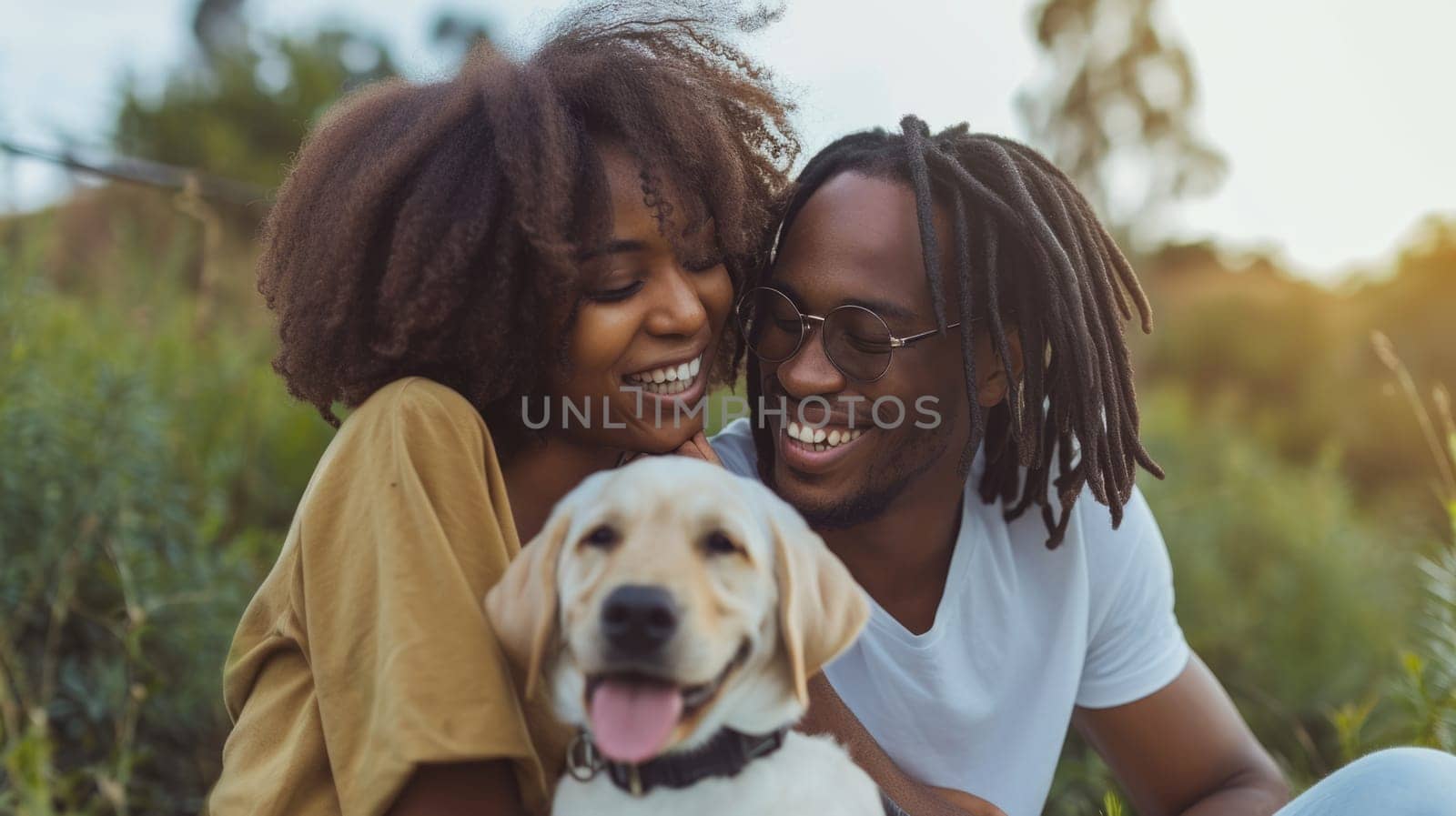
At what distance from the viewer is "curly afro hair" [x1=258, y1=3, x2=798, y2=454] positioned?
7.22 ft

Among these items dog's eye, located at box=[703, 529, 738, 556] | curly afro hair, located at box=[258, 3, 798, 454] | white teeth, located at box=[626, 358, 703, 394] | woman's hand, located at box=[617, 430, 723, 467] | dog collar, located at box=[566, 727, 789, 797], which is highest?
curly afro hair, located at box=[258, 3, 798, 454]

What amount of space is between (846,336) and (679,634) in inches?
51.1

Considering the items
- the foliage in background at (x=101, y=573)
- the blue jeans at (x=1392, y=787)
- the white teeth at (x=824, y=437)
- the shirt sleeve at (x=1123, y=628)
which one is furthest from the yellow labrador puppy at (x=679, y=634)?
the foliage in background at (x=101, y=573)

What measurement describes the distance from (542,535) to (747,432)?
1.52m

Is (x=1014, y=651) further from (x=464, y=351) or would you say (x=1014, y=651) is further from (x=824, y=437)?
(x=464, y=351)

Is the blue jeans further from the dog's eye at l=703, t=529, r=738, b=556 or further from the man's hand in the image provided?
the dog's eye at l=703, t=529, r=738, b=556

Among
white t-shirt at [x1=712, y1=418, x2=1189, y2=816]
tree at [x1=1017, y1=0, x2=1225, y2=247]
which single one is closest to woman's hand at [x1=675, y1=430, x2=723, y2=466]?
white t-shirt at [x1=712, y1=418, x2=1189, y2=816]

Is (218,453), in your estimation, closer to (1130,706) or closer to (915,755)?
(915,755)

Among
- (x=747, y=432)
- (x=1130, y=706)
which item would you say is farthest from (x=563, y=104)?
(x=1130, y=706)

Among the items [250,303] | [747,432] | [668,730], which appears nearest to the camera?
[668,730]

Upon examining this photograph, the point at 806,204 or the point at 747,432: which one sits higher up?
the point at 806,204

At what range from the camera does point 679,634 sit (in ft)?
5.31

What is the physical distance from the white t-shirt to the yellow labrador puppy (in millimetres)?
912

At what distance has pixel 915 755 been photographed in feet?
9.23
